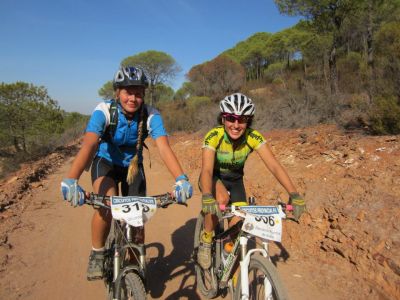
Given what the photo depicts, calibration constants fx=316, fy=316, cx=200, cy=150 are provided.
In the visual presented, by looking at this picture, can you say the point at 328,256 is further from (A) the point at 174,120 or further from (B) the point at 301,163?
(A) the point at 174,120

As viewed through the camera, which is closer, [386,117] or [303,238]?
[303,238]

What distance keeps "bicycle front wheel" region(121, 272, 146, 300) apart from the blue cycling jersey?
116 cm

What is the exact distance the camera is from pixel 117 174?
324cm

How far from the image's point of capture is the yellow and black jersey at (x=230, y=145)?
129 inches

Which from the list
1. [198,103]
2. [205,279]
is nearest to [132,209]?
[205,279]

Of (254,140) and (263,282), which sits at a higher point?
(254,140)

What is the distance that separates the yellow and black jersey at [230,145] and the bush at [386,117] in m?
4.63

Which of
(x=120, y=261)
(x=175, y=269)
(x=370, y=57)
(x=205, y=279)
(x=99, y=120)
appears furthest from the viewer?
(x=370, y=57)

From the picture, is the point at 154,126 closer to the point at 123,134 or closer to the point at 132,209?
the point at 123,134

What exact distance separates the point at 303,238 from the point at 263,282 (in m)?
2.53

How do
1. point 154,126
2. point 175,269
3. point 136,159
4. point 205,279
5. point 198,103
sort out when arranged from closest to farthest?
Answer: point 136,159, point 154,126, point 205,279, point 175,269, point 198,103

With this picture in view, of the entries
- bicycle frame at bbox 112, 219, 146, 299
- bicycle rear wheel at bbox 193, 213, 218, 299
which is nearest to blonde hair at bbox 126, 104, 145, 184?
bicycle frame at bbox 112, 219, 146, 299

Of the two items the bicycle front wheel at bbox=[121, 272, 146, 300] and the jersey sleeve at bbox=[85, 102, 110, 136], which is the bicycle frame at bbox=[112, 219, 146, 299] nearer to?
the bicycle front wheel at bbox=[121, 272, 146, 300]

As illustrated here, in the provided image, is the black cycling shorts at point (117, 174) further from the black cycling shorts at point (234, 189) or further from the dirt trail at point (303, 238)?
the dirt trail at point (303, 238)
